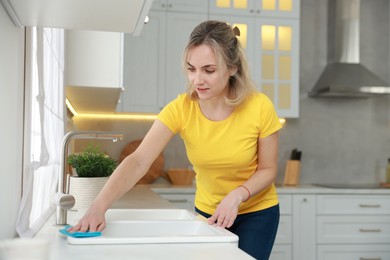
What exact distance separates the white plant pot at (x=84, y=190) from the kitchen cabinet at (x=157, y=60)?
6.49 ft

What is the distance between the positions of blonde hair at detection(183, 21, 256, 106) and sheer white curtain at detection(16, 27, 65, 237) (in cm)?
48

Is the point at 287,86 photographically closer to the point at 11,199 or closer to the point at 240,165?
the point at 240,165

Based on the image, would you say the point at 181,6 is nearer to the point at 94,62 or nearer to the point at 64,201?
the point at 94,62

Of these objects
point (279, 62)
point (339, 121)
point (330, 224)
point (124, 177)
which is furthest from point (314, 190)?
point (124, 177)

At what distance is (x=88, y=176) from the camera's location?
2.01 m

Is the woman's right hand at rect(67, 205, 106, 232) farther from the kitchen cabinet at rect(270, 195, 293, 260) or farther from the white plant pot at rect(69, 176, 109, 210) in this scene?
the kitchen cabinet at rect(270, 195, 293, 260)

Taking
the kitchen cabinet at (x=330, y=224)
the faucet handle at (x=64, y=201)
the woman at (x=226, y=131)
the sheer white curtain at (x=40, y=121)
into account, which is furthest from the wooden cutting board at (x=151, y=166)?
the faucet handle at (x=64, y=201)

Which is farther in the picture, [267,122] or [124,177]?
[267,122]

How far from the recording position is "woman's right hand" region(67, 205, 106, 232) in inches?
51.5

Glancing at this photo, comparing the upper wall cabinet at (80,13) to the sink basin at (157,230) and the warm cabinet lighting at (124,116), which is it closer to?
the sink basin at (157,230)

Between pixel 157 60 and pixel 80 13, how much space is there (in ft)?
9.10

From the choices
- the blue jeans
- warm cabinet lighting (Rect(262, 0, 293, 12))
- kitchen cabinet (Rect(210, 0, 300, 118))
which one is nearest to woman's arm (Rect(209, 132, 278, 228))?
the blue jeans

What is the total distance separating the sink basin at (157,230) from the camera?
4.03 feet

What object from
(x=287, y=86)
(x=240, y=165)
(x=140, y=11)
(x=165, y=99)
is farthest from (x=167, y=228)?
(x=287, y=86)
